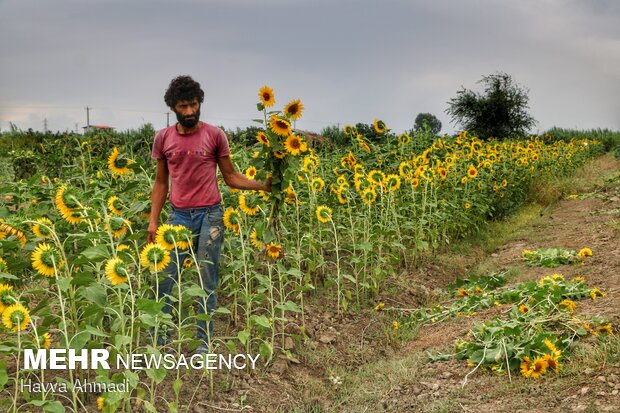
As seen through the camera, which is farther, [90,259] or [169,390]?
[169,390]

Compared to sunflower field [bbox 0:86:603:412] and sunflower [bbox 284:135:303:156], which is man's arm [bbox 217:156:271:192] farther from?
sunflower [bbox 284:135:303:156]

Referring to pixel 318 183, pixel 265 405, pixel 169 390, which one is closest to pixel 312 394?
pixel 265 405

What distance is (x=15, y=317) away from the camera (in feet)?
9.47

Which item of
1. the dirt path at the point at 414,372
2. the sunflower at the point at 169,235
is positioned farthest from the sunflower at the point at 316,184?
the sunflower at the point at 169,235

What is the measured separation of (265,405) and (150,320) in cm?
112

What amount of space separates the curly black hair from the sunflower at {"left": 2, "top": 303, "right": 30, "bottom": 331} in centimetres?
157

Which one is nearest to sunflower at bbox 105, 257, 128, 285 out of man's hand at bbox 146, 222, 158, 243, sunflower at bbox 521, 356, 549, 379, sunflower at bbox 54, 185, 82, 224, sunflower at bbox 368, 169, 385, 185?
sunflower at bbox 54, 185, 82, 224

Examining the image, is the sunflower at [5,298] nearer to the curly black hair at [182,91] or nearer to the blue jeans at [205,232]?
the blue jeans at [205,232]

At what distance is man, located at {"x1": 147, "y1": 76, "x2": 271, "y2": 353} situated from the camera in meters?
4.01

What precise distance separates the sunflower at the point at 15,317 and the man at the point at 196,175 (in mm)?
1119

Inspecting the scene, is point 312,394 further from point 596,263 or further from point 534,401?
point 596,263

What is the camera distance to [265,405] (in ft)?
12.8

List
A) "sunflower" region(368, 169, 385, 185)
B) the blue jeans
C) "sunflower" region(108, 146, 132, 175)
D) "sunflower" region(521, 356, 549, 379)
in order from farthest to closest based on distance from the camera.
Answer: "sunflower" region(368, 169, 385, 185)
"sunflower" region(108, 146, 132, 175)
the blue jeans
"sunflower" region(521, 356, 549, 379)

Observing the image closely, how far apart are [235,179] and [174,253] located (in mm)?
576
